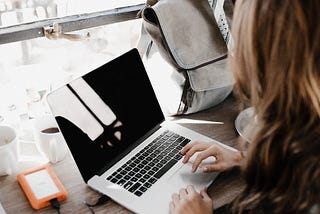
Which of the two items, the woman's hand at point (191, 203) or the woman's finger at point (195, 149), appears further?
the woman's finger at point (195, 149)

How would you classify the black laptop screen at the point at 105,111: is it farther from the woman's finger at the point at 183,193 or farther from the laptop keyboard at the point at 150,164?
the woman's finger at the point at 183,193

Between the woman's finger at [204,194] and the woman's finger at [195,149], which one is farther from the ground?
the woman's finger at [195,149]

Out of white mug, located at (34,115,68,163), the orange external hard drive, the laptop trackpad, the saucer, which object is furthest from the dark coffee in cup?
the saucer

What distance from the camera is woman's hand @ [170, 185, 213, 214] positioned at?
0.98 meters

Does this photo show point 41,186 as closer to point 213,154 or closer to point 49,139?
point 49,139

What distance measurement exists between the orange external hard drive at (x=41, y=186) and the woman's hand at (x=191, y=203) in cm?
26

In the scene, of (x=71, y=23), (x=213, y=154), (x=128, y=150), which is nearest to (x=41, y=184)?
(x=128, y=150)

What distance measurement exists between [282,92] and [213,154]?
42 cm

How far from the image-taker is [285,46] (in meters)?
0.72

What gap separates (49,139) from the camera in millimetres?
1123

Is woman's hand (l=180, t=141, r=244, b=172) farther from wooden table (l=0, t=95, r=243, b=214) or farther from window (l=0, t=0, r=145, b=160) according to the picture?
window (l=0, t=0, r=145, b=160)

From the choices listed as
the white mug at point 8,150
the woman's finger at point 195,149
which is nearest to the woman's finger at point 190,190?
the woman's finger at point 195,149

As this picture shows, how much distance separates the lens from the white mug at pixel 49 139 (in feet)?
3.69

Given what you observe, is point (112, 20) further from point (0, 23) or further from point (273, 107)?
point (273, 107)
